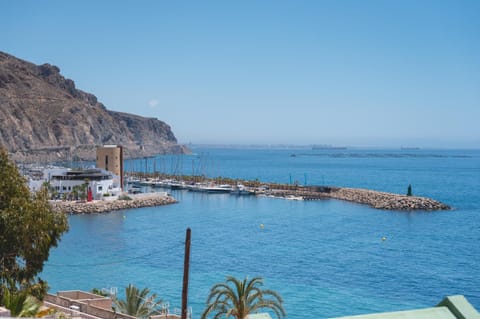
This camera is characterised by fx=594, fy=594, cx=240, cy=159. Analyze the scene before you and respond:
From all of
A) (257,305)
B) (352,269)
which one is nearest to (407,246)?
(352,269)

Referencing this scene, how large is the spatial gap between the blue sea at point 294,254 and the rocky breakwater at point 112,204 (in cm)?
218

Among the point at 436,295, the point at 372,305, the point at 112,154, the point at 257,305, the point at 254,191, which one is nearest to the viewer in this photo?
the point at 257,305

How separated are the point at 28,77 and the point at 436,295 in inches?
7177

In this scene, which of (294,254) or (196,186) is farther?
(196,186)

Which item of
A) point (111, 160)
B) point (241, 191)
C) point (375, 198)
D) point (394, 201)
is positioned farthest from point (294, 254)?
point (241, 191)

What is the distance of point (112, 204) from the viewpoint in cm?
6638

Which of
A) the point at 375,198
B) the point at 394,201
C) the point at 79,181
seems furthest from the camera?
the point at 375,198

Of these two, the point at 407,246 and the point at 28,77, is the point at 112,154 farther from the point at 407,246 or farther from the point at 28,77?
the point at 28,77

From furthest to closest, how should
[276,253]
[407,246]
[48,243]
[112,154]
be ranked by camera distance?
1. [112,154]
2. [407,246]
3. [276,253]
4. [48,243]

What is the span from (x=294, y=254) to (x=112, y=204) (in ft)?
101

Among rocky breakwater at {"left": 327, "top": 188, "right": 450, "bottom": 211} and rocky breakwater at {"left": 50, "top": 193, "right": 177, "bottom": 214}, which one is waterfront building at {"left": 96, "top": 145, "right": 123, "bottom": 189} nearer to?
rocky breakwater at {"left": 50, "top": 193, "right": 177, "bottom": 214}

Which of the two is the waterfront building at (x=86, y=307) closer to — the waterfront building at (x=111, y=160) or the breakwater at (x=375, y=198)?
the breakwater at (x=375, y=198)

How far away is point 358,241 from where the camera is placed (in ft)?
155

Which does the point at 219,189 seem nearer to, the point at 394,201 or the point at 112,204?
the point at 112,204
